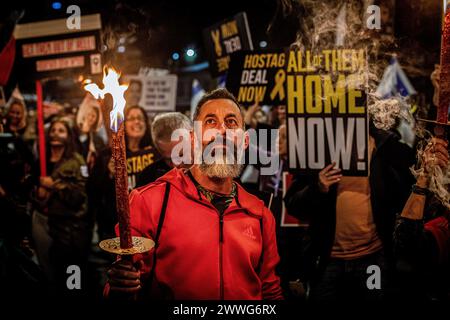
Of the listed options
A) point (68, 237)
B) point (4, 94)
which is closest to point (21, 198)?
point (68, 237)

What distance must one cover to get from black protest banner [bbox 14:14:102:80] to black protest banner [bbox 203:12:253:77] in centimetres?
172

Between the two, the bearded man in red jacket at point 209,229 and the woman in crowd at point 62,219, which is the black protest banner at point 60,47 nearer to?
the woman in crowd at point 62,219

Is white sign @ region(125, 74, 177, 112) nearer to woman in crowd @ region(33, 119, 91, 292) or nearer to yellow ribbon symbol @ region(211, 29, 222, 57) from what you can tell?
yellow ribbon symbol @ region(211, 29, 222, 57)

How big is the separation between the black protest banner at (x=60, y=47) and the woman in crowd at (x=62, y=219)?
47.8 inches

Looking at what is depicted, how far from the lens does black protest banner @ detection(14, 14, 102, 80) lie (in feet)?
21.0

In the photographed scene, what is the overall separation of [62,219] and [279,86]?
382 centimetres

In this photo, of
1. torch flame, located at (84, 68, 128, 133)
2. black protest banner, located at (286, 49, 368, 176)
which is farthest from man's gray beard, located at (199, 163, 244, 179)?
black protest banner, located at (286, 49, 368, 176)

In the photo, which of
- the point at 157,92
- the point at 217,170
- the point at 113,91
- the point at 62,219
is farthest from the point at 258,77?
the point at 62,219

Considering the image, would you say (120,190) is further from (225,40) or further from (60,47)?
(60,47)

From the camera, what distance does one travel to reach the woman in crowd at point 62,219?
6.41 meters

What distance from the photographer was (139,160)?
5539 millimetres

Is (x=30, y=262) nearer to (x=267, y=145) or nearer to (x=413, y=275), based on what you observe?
→ (x=267, y=145)

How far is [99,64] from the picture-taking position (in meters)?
6.44

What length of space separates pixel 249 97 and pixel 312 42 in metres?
0.93
